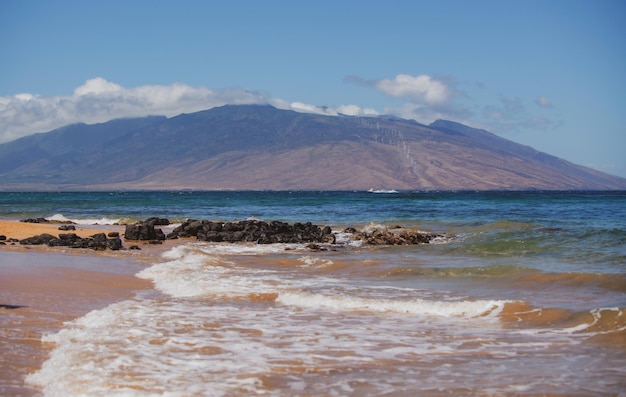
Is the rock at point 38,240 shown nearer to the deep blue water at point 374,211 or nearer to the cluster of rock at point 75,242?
the cluster of rock at point 75,242

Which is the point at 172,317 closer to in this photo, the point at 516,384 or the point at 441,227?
the point at 516,384

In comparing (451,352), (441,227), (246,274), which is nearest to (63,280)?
(246,274)

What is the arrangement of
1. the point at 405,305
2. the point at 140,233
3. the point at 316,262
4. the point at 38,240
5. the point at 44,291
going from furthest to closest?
1. the point at 140,233
2. the point at 38,240
3. the point at 316,262
4. the point at 44,291
5. the point at 405,305

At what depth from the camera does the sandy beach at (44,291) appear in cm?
792

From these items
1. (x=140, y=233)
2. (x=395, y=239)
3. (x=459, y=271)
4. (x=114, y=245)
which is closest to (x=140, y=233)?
(x=140, y=233)

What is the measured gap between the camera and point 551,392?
6.95 metres

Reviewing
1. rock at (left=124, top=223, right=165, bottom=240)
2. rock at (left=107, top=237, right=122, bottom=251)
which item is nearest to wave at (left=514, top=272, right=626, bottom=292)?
rock at (left=107, top=237, right=122, bottom=251)

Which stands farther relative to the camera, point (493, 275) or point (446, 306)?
point (493, 275)

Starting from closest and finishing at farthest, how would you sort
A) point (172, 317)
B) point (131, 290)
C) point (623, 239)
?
point (172, 317)
point (131, 290)
point (623, 239)

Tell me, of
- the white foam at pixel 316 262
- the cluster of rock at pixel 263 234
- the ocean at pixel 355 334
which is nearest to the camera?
the ocean at pixel 355 334

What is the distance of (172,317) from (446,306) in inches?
187

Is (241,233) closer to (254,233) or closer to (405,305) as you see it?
(254,233)

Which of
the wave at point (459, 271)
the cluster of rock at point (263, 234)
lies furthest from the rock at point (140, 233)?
the wave at point (459, 271)

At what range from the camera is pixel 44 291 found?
42.2 feet
